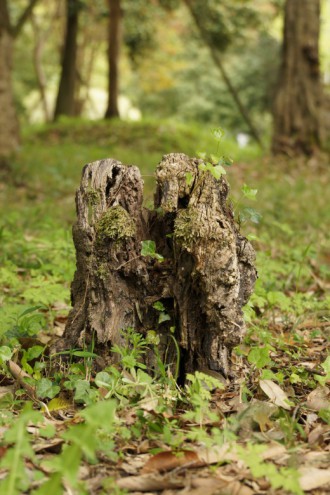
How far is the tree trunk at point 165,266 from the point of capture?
2.63 meters

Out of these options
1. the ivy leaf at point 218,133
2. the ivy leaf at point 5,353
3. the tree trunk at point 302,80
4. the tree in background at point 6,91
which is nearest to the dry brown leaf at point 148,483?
the ivy leaf at point 5,353

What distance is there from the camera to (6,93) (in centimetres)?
1052

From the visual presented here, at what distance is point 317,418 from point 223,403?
1.24 ft

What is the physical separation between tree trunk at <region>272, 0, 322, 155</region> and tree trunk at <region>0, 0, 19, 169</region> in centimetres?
463

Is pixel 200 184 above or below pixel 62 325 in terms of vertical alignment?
above

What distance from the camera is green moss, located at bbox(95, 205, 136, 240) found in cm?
276

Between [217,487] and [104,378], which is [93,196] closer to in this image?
[104,378]

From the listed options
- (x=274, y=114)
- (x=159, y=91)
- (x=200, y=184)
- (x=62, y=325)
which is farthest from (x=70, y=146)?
(x=159, y=91)

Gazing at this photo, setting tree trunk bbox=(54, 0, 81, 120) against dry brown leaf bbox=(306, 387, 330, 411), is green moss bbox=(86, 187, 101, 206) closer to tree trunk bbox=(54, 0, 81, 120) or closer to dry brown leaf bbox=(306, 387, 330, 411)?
dry brown leaf bbox=(306, 387, 330, 411)

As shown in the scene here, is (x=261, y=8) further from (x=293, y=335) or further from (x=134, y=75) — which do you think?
(x=293, y=335)

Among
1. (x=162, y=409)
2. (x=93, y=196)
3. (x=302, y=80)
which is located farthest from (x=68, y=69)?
(x=162, y=409)

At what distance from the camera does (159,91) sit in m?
29.9

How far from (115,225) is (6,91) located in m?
8.46

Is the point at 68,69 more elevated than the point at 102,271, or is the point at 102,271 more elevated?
the point at 68,69
